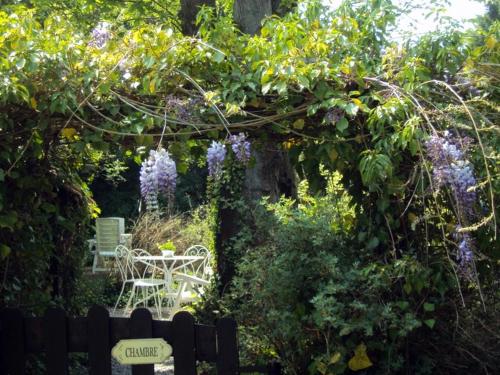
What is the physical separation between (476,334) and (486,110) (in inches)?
51.0

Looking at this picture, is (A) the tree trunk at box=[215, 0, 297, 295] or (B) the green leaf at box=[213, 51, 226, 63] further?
(A) the tree trunk at box=[215, 0, 297, 295]

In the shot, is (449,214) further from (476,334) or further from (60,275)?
(60,275)

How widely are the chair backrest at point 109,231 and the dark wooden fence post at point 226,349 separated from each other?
11.1m

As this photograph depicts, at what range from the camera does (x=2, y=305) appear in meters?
5.05

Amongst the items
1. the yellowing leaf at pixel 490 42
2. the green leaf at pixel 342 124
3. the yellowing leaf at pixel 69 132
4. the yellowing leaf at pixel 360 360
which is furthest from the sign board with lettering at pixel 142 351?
the yellowing leaf at pixel 490 42

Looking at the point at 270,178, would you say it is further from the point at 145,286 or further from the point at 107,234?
the point at 107,234

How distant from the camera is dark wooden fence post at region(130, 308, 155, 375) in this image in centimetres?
416

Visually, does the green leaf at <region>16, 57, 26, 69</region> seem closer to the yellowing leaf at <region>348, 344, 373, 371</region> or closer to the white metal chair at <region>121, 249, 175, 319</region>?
the yellowing leaf at <region>348, 344, 373, 371</region>

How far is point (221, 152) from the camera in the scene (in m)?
4.32

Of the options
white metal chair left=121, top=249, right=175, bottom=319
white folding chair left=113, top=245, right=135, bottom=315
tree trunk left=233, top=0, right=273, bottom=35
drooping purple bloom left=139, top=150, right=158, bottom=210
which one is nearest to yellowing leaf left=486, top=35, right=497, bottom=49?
drooping purple bloom left=139, top=150, right=158, bottom=210

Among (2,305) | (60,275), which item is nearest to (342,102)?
(2,305)

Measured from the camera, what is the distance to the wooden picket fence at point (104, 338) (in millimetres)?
4105

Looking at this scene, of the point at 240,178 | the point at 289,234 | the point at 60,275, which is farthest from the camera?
the point at 240,178

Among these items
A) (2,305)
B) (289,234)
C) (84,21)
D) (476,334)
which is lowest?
(476,334)
